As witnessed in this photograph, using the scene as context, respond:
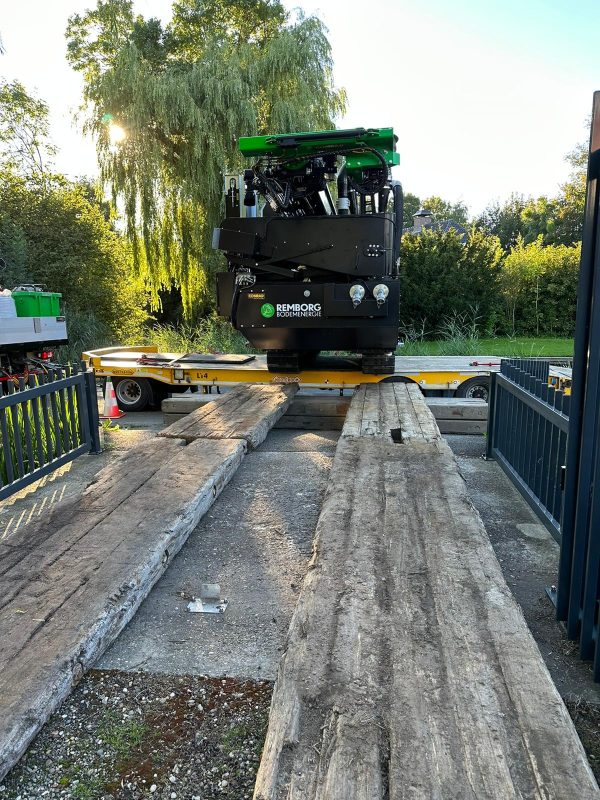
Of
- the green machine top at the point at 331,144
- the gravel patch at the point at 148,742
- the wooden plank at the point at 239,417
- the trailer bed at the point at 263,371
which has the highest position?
the green machine top at the point at 331,144

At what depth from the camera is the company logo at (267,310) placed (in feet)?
22.8

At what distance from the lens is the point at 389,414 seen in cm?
595

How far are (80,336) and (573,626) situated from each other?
1527 cm

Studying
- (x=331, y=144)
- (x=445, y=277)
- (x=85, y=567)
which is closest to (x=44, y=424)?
(x=85, y=567)

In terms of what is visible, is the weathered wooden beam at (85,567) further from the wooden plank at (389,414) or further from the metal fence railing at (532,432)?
the metal fence railing at (532,432)

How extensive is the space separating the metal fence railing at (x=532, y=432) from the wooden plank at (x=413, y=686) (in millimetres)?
1094

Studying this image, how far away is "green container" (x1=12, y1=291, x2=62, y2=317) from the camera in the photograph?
1094 centimetres

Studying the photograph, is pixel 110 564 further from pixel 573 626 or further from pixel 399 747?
pixel 573 626

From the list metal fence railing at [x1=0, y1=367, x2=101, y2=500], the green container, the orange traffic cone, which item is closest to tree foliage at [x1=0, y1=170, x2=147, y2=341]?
the green container

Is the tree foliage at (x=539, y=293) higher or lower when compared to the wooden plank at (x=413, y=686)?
higher

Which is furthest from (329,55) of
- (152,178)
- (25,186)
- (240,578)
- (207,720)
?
(207,720)

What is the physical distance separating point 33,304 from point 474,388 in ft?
25.7

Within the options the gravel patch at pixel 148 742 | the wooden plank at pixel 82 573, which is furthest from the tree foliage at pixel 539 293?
the gravel patch at pixel 148 742

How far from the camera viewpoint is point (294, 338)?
7281 millimetres
